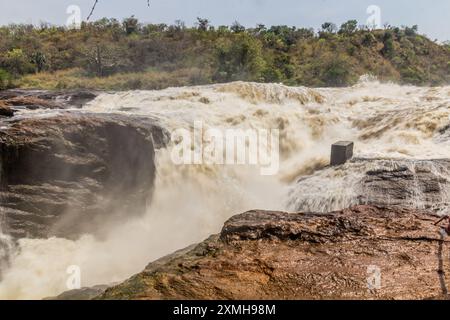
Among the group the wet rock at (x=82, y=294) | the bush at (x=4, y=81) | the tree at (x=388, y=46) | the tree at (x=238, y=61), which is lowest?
the wet rock at (x=82, y=294)

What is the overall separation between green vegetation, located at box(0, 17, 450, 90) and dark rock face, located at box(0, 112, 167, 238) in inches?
898

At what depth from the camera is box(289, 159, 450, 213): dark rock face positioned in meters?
8.45

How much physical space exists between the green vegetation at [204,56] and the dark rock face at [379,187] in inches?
952

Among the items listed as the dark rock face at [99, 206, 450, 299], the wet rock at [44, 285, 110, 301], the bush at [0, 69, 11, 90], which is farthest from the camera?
the bush at [0, 69, 11, 90]

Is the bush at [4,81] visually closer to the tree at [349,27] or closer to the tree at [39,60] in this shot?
the tree at [39,60]

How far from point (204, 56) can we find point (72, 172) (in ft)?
104

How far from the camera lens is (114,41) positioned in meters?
46.1

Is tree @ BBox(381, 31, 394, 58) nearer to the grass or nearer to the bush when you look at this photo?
the grass

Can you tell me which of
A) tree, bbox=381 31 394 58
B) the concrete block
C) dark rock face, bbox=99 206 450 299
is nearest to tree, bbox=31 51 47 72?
the concrete block

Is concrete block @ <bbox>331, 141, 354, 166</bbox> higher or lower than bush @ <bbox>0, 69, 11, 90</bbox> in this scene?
lower

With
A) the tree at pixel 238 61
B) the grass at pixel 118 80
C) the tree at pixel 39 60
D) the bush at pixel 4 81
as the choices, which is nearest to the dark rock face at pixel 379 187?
the tree at pixel 238 61

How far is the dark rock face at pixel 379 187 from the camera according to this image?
8.45 metres

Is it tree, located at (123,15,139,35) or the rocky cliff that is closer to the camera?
the rocky cliff
